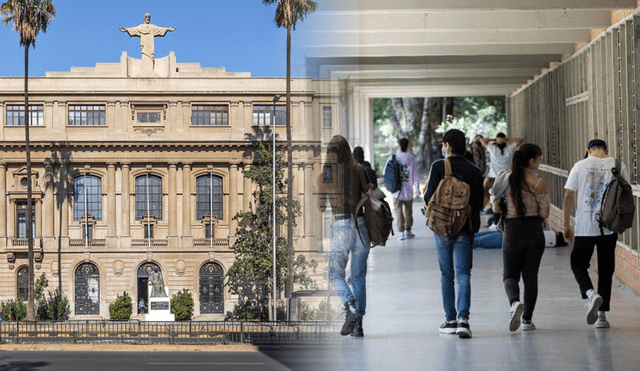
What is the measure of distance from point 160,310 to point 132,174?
8240 mm

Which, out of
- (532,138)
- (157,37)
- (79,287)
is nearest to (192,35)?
(157,37)

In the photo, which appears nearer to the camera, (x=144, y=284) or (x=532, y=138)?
(x=532, y=138)

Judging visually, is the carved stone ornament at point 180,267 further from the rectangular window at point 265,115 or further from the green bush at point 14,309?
the rectangular window at point 265,115

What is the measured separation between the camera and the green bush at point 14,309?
155ft

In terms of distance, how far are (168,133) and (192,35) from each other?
510 inches

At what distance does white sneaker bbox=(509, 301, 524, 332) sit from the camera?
4.65 metres

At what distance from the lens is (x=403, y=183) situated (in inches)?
412

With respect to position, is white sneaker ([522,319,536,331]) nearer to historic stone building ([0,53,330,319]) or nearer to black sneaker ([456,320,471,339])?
black sneaker ([456,320,471,339])

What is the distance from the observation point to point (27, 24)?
48.2 meters

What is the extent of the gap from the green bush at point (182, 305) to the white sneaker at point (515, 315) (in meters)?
42.4

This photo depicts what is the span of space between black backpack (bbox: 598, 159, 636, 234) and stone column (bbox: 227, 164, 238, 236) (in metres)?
40.5

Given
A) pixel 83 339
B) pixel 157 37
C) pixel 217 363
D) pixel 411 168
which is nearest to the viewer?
pixel 411 168

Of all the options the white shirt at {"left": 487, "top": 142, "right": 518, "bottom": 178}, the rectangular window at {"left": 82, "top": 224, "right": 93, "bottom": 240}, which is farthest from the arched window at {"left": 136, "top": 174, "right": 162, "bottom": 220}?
the white shirt at {"left": 487, "top": 142, "right": 518, "bottom": 178}

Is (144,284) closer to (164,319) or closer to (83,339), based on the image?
(164,319)
